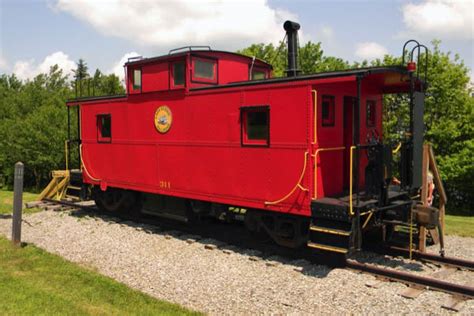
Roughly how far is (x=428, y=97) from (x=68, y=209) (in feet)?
61.2

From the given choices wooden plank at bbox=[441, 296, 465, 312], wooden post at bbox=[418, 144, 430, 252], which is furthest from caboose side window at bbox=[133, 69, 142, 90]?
wooden plank at bbox=[441, 296, 465, 312]

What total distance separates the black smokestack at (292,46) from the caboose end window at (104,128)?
563 centimetres

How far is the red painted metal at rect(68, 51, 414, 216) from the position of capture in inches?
324

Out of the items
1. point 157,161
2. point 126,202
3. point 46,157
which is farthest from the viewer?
point 46,157

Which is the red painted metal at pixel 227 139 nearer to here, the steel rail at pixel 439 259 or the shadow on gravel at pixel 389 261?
the shadow on gravel at pixel 389 261

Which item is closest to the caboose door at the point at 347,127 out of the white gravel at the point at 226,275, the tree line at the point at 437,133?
the white gravel at the point at 226,275

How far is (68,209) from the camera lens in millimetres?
14312

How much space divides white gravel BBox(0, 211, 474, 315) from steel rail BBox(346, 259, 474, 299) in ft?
0.56

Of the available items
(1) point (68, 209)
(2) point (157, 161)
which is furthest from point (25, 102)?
(2) point (157, 161)

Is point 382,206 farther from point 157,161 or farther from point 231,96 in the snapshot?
point 157,161

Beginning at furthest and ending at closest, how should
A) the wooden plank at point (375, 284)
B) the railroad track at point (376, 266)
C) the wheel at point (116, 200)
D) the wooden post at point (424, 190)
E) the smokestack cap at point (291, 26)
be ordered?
A: 1. the wheel at point (116, 200)
2. the smokestack cap at point (291, 26)
3. the wooden post at point (424, 190)
4. the wooden plank at point (375, 284)
5. the railroad track at point (376, 266)

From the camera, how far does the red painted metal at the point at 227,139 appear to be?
27.0ft

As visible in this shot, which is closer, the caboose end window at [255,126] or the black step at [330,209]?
the black step at [330,209]

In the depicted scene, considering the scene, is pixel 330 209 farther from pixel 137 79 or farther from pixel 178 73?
pixel 137 79
